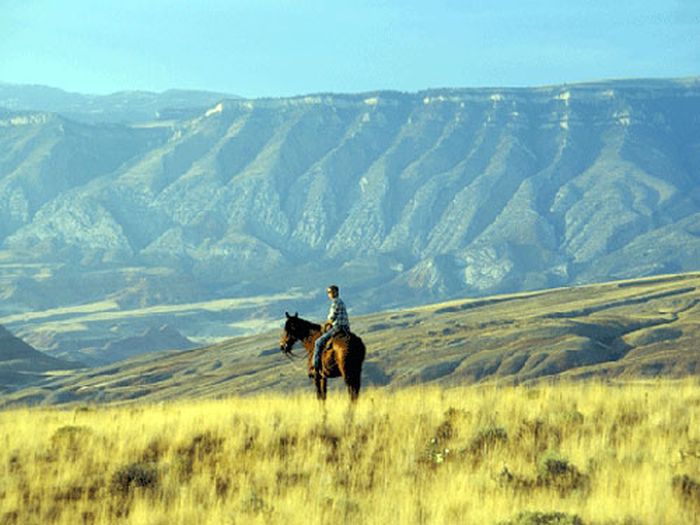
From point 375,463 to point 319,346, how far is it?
5518 millimetres

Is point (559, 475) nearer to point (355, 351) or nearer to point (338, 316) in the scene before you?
point (355, 351)

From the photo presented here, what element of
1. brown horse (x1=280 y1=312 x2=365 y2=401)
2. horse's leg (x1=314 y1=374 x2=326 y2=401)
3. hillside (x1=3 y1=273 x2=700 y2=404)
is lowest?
hillside (x1=3 y1=273 x2=700 y2=404)

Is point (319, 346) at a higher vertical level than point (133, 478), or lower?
higher

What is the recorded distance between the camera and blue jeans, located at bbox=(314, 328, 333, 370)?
24.6 metres

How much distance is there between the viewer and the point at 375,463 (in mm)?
19500

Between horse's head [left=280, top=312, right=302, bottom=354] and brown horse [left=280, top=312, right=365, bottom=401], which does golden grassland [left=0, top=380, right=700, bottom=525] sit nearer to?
brown horse [left=280, top=312, right=365, bottom=401]

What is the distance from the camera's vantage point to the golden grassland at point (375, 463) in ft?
54.9

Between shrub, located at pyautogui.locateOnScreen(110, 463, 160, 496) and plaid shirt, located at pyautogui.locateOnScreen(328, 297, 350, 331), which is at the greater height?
plaid shirt, located at pyautogui.locateOnScreen(328, 297, 350, 331)

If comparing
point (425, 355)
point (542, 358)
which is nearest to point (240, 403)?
point (542, 358)

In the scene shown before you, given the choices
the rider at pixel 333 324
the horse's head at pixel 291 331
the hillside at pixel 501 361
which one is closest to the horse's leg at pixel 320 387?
the rider at pixel 333 324

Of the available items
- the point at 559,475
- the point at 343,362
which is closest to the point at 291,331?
the point at 343,362

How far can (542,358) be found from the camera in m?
164

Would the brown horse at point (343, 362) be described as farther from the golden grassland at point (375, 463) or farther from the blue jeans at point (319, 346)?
the golden grassland at point (375, 463)

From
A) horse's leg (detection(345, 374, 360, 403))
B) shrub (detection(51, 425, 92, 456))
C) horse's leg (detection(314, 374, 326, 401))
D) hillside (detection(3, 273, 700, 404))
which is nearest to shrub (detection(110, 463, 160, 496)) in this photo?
shrub (detection(51, 425, 92, 456))
